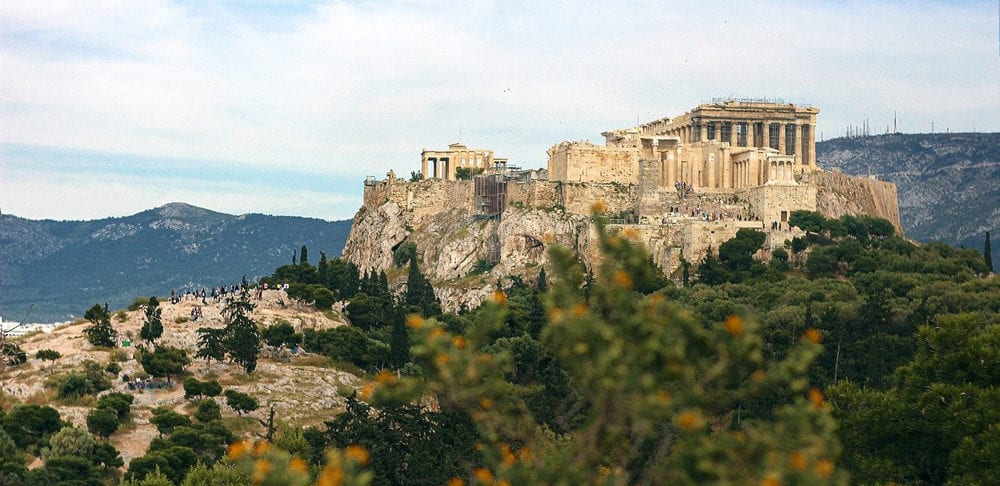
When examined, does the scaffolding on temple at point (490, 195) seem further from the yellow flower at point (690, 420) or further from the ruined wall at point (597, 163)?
the yellow flower at point (690, 420)

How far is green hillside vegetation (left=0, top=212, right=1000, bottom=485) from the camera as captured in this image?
57.6ft

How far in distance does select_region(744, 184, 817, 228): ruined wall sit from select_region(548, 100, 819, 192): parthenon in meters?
1.05

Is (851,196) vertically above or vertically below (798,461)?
above

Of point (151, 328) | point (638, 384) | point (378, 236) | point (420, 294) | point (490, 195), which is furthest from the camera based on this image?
point (378, 236)

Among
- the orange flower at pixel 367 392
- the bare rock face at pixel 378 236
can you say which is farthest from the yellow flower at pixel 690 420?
the bare rock face at pixel 378 236

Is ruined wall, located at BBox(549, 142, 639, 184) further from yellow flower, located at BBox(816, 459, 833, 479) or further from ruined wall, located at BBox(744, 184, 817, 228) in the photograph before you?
yellow flower, located at BBox(816, 459, 833, 479)

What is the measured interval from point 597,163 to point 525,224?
707cm

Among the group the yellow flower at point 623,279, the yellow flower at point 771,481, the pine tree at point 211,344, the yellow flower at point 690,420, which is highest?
the yellow flower at point 623,279

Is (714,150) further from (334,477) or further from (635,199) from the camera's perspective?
(334,477)

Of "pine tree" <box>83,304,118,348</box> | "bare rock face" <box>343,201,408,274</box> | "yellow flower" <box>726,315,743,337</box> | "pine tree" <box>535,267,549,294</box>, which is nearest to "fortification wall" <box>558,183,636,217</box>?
"pine tree" <box>535,267,549,294</box>

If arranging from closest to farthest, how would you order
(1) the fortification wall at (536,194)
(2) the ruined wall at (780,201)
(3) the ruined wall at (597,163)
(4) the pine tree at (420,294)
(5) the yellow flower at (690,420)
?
1. (5) the yellow flower at (690,420)
2. (4) the pine tree at (420,294)
3. (2) the ruined wall at (780,201)
4. (3) the ruined wall at (597,163)
5. (1) the fortification wall at (536,194)

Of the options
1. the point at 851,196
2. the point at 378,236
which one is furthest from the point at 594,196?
the point at 378,236

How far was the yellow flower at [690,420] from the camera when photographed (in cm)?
1651

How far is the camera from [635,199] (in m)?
103
